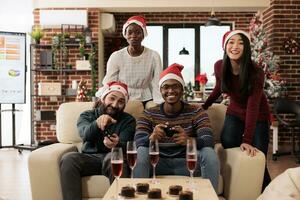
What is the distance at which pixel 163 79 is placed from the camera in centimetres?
307

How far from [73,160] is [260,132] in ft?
4.33

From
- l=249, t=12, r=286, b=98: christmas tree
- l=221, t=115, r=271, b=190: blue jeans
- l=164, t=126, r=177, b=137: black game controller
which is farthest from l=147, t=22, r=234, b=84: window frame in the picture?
l=164, t=126, r=177, b=137: black game controller

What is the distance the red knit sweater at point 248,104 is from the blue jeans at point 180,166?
1.13 ft

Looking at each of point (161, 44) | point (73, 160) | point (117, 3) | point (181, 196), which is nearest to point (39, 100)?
point (117, 3)

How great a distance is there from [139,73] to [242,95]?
0.89 metres

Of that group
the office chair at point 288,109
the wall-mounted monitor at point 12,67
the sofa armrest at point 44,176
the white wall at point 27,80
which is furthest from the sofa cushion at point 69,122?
the white wall at point 27,80

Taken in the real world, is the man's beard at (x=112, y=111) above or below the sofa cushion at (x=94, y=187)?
above

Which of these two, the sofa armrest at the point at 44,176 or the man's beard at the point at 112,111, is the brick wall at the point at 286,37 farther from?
the sofa armrest at the point at 44,176

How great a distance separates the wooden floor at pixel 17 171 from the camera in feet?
13.8

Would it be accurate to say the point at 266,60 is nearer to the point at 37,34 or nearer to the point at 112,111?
the point at 37,34

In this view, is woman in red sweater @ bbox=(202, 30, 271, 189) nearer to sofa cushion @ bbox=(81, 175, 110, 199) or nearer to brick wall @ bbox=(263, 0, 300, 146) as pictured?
sofa cushion @ bbox=(81, 175, 110, 199)

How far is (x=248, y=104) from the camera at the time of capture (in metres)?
2.95

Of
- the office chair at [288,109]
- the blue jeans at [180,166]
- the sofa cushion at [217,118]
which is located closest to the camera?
the blue jeans at [180,166]

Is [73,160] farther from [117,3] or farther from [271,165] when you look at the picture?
[117,3]
